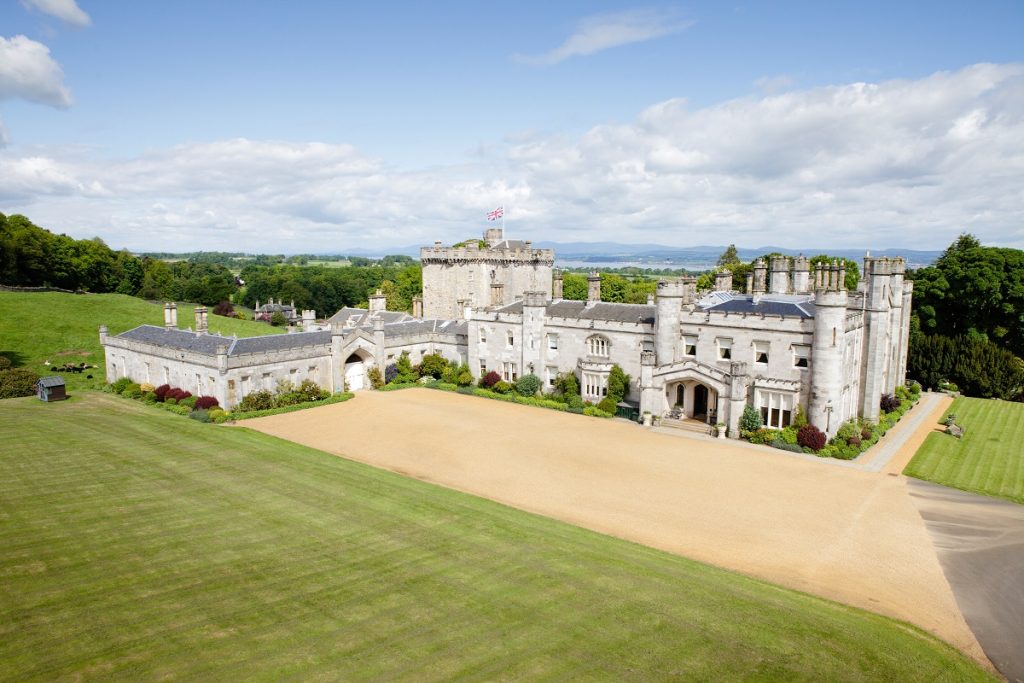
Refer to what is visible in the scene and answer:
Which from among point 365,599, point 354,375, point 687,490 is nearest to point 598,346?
point 687,490

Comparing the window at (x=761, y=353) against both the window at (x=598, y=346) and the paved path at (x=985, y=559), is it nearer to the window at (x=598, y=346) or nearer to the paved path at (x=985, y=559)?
the window at (x=598, y=346)

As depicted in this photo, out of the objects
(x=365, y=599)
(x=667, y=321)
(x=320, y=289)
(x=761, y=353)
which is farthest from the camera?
Result: (x=320, y=289)

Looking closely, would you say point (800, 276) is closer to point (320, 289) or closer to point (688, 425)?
point (688, 425)

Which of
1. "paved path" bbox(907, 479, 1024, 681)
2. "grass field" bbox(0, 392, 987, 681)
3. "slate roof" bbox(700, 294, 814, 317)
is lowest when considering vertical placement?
"paved path" bbox(907, 479, 1024, 681)

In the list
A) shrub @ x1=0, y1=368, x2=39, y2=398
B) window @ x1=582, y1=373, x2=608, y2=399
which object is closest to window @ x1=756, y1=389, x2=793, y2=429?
window @ x1=582, y1=373, x2=608, y2=399

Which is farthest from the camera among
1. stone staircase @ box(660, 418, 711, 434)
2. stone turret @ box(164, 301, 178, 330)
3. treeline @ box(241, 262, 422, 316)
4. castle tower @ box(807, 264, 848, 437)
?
treeline @ box(241, 262, 422, 316)

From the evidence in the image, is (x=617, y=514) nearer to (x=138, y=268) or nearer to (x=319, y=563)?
(x=319, y=563)

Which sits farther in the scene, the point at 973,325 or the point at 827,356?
the point at 973,325

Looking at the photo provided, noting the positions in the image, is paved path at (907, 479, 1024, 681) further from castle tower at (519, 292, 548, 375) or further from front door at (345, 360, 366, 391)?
front door at (345, 360, 366, 391)

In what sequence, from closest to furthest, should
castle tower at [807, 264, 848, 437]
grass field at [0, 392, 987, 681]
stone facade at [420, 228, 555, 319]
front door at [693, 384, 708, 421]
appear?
grass field at [0, 392, 987, 681]
castle tower at [807, 264, 848, 437]
front door at [693, 384, 708, 421]
stone facade at [420, 228, 555, 319]
